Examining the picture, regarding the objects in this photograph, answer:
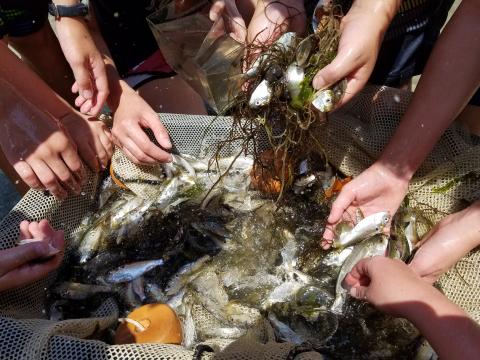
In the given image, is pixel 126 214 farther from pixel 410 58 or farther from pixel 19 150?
pixel 410 58

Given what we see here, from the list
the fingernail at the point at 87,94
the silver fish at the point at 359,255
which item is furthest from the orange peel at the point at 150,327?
the fingernail at the point at 87,94

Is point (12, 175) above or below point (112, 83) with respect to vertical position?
below

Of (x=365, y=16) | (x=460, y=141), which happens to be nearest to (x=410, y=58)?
(x=460, y=141)

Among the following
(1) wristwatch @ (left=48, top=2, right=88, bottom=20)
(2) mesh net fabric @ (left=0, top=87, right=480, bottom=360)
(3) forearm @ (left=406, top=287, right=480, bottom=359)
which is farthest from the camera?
(1) wristwatch @ (left=48, top=2, right=88, bottom=20)

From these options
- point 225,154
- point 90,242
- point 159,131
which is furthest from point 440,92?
point 90,242

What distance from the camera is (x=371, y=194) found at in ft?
6.91

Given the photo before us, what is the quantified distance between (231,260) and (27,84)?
1.40 meters

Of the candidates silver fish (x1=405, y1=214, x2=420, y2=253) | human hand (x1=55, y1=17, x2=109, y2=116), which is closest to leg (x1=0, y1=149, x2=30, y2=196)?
human hand (x1=55, y1=17, x2=109, y2=116)

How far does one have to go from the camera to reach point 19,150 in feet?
7.07

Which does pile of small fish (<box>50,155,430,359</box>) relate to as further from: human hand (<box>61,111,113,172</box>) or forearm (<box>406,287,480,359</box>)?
forearm (<box>406,287,480,359</box>)

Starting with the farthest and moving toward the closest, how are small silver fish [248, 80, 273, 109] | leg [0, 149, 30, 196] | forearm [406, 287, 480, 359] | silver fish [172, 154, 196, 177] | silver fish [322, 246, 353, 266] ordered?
1. leg [0, 149, 30, 196]
2. silver fish [172, 154, 196, 177]
3. silver fish [322, 246, 353, 266]
4. small silver fish [248, 80, 273, 109]
5. forearm [406, 287, 480, 359]

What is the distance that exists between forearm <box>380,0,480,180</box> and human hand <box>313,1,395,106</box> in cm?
28

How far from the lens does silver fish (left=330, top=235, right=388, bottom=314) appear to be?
207 cm

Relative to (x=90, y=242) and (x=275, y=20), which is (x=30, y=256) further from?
(x=275, y=20)
